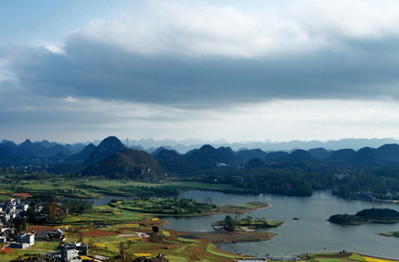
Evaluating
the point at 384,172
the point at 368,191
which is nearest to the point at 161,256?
the point at 368,191

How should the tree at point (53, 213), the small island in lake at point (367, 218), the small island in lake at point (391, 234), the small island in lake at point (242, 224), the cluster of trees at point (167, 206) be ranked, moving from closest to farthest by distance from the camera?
1. the small island in lake at point (391, 234)
2. the small island in lake at point (242, 224)
3. the tree at point (53, 213)
4. the small island in lake at point (367, 218)
5. the cluster of trees at point (167, 206)

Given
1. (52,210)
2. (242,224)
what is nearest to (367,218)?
(242,224)

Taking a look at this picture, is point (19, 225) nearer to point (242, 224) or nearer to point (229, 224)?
point (229, 224)

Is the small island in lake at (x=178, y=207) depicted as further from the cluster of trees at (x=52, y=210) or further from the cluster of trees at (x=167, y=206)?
the cluster of trees at (x=52, y=210)

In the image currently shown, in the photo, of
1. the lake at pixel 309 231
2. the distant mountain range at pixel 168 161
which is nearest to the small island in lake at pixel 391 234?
the lake at pixel 309 231

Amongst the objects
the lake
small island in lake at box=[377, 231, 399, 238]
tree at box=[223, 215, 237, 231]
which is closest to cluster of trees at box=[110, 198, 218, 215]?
the lake

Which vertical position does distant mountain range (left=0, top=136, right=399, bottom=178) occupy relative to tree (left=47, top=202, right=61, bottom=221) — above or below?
above

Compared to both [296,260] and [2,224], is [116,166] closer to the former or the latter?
[2,224]

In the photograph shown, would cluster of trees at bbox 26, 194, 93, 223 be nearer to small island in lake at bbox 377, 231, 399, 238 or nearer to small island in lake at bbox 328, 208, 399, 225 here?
small island in lake at bbox 328, 208, 399, 225
